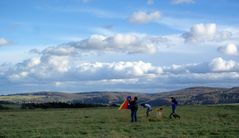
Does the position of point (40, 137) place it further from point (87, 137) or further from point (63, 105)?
point (63, 105)

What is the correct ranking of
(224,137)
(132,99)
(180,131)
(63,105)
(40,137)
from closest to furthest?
1. (224,137)
2. (40,137)
3. (180,131)
4. (132,99)
5. (63,105)

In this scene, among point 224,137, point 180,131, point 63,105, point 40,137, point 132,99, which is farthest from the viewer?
point 63,105

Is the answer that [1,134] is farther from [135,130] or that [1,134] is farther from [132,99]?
[132,99]

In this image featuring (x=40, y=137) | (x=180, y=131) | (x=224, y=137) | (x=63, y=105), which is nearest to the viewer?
(x=224, y=137)

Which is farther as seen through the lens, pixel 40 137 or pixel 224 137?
pixel 40 137

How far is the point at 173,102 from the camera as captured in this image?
142 ft

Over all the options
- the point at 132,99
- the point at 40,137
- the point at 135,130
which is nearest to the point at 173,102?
the point at 132,99

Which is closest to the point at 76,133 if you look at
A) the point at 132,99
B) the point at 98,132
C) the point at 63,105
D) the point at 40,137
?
the point at 98,132

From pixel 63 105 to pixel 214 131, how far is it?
102 metres

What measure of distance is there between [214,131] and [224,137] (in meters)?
3.24

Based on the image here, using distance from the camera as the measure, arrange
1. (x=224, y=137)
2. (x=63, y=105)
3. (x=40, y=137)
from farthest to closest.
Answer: (x=63, y=105), (x=40, y=137), (x=224, y=137)

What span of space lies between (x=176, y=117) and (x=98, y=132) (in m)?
16.0

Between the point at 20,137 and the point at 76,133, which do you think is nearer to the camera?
the point at 20,137

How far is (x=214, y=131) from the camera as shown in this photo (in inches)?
1078
